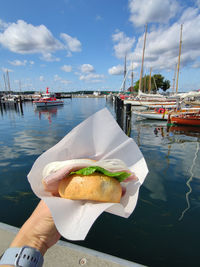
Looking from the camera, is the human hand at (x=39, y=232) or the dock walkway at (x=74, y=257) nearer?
the human hand at (x=39, y=232)

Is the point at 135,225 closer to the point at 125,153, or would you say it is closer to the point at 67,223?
the point at 125,153

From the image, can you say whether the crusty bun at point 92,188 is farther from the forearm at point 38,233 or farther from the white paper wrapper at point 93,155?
the forearm at point 38,233

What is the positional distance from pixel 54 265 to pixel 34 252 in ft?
3.70

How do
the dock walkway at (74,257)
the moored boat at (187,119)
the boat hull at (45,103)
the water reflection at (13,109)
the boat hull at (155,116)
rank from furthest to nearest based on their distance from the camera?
the boat hull at (45,103)
the water reflection at (13,109)
the boat hull at (155,116)
the moored boat at (187,119)
the dock walkway at (74,257)

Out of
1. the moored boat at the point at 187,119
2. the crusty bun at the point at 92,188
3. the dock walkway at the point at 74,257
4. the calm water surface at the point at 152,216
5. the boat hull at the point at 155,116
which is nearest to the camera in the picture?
the crusty bun at the point at 92,188

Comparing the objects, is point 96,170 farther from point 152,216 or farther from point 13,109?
point 13,109

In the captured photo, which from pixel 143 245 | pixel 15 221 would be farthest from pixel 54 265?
pixel 15 221

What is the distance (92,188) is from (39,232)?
502 mm

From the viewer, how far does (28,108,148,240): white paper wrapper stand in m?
1.10

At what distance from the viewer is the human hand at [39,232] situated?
1.03 metres

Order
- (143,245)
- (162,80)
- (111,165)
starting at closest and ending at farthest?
(111,165), (143,245), (162,80)

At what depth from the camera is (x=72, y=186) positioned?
118cm

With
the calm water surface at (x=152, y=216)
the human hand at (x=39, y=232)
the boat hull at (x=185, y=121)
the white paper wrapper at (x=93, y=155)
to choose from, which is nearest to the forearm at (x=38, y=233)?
the human hand at (x=39, y=232)

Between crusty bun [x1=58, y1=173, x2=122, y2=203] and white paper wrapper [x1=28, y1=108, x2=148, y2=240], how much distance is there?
0.05 metres
